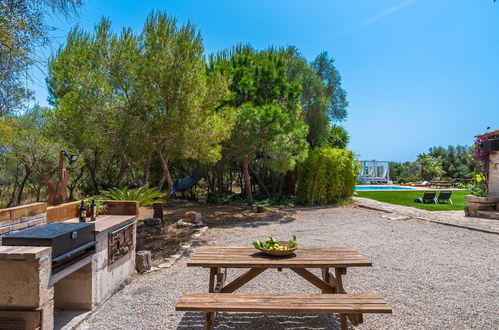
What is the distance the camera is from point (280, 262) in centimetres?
263

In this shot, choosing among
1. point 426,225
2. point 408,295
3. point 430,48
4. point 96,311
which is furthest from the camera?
point 430,48

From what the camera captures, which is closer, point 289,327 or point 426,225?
point 289,327

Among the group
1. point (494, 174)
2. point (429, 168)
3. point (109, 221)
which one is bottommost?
point (109, 221)

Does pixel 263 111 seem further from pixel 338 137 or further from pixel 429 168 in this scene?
pixel 429 168

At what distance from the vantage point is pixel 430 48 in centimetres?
1136

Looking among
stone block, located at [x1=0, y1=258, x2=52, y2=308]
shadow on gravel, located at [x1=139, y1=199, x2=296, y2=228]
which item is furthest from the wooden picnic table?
shadow on gravel, located at [x1=139, y1=199, x2=296, y2=228]

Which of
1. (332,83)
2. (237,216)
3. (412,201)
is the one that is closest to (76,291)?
(237,216)

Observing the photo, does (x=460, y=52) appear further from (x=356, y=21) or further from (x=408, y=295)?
(x=408, y=295)

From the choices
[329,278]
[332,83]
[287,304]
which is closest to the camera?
[287,304]

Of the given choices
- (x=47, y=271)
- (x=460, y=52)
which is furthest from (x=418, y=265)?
(x=460, y=52)

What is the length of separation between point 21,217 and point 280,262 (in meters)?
2.62

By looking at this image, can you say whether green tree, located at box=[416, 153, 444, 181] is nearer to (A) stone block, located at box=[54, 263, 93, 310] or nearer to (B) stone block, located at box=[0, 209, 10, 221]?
(A) stone block, located at box=[54, 263, 93, 310]

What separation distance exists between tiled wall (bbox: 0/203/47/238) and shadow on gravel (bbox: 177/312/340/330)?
1.84 m

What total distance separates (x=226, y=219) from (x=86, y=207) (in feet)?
18.0
